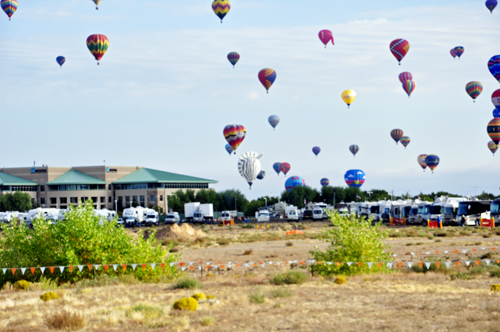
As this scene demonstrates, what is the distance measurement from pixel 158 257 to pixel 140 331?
8413mm

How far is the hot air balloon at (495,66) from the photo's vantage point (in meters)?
69.8

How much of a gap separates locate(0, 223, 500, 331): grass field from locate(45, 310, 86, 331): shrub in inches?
0.8

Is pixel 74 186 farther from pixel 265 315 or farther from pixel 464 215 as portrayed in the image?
pixel 265 315

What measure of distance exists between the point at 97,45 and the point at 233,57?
90.4 ft

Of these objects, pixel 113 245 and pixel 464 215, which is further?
pixel 464 215

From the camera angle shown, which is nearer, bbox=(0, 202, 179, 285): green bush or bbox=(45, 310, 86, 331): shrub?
bbox=(45, 310, 86, 331): shrub

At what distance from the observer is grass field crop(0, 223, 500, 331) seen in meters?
13.7

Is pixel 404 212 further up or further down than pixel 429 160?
further down

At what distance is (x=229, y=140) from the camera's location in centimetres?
9562

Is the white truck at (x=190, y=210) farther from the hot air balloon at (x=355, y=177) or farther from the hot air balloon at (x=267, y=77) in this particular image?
the hot air balloon at (x=355, y=177)

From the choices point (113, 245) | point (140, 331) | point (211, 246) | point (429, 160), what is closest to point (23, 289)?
point (113, 245)

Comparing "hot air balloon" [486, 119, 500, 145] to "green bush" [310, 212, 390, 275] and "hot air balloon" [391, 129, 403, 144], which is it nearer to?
"hot air balloon" [391, 129, 403, 144]

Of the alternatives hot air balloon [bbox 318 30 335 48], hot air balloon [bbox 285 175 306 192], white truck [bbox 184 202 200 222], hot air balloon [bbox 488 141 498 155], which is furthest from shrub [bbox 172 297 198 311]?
hot air balloon [bbox 285 175 306 192]

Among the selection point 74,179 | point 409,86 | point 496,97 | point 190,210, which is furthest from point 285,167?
point 496,97
